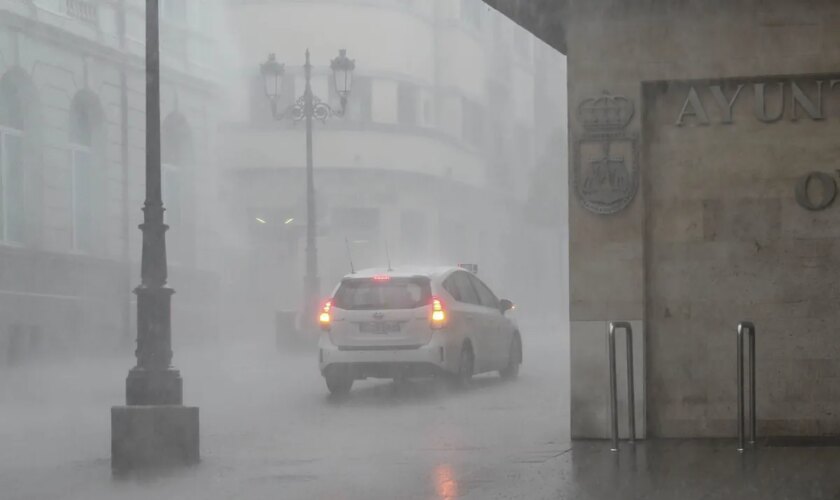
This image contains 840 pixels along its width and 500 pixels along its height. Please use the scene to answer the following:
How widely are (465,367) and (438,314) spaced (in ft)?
3.14

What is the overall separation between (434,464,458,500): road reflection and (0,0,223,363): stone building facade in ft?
59.0

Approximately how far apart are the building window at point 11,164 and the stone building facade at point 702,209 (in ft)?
62.9

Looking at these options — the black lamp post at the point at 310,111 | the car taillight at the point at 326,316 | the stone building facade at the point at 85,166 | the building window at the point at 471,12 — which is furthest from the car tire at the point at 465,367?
the building window at the point at 471,12

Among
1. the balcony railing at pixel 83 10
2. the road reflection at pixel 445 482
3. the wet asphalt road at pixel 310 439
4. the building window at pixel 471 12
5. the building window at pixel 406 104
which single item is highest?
the building window at pixel 471 12

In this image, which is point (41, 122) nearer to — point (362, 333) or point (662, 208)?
point (362, 333)

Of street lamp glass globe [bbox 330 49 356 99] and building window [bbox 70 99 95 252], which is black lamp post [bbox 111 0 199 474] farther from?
street lamp glass globe [bbox 330 49 356 99]

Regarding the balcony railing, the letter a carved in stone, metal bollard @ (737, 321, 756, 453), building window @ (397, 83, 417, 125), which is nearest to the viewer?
metal bollard @ (737, 321, 756, 453)

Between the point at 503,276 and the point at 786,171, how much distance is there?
2158 inches

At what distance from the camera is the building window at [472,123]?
209 feet

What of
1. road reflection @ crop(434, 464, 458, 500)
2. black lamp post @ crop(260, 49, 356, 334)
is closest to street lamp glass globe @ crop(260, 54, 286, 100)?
black lamp post @ crop(260, 49, 356, 334)

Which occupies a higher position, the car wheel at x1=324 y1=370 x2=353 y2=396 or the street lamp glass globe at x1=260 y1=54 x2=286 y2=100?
the street lamp glass globe at x1=260 y1=54 x2=286 y2=100

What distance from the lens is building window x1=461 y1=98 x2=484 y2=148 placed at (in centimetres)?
6359

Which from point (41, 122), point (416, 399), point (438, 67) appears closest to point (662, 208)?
point (416, 399)

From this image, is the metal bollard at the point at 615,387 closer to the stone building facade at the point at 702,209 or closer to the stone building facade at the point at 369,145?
the stone building facade at the point at 702,209
